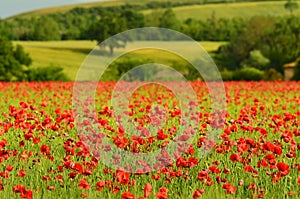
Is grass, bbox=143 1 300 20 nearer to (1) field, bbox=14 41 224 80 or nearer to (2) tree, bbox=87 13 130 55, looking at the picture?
(1) field, bbox=14 41 224 80

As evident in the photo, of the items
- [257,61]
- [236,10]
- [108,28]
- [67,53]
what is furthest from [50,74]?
[236,10]

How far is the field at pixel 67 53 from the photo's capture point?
8350 cm

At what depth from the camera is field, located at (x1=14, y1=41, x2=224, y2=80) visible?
274 feet

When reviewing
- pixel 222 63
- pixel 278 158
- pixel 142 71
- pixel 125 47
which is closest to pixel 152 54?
pixel 125 47

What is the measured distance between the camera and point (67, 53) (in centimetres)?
9300

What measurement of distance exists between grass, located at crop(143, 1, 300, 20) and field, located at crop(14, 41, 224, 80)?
43.9m

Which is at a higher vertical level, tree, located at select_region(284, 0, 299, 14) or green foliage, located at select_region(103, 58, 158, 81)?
tree, located at select_region(284, 0, 299, 14)

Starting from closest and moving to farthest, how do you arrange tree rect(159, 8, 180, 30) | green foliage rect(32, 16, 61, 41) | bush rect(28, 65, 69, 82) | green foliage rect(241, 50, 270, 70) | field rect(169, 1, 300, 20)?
bush rect(28, 65, 69, 82) → green foliage rect(241, 50, 270, 70) → green foliage rect(32, 16, 61, 41) → tree rect(159, 8, 180, 30) → field rect(169, 1, 300, 20)

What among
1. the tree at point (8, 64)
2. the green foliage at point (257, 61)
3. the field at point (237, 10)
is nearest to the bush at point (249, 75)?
the tree at point (8, 64)

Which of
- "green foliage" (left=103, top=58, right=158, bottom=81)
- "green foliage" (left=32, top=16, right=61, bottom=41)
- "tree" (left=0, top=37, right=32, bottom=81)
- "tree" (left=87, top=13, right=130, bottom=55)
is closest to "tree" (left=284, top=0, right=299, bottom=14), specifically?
"green foliage" (left=32, top=16, right=61, bottom=41)

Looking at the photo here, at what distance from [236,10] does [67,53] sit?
241ft

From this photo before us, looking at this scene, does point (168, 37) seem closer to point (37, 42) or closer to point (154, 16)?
point (154, 16)

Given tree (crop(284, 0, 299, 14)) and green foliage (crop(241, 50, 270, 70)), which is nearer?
green foliage (crop(241, 50, 270, 70))

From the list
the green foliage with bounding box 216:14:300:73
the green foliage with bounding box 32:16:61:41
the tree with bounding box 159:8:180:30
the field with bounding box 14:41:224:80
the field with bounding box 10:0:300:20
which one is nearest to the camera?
the green foliage with bounding box 216:14:300:73
